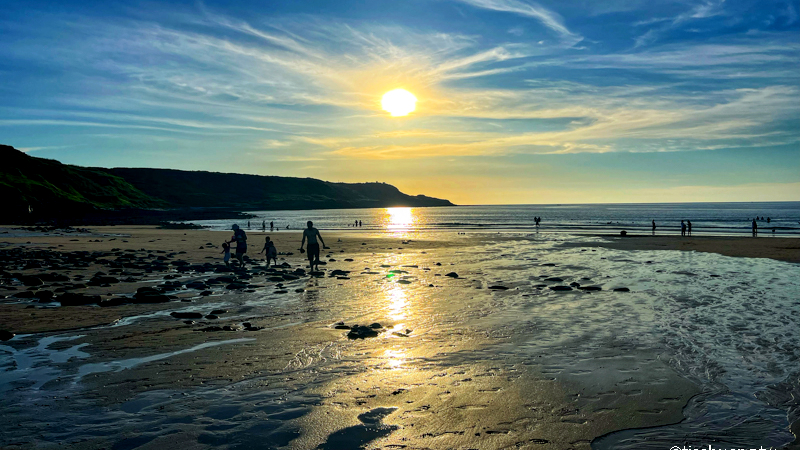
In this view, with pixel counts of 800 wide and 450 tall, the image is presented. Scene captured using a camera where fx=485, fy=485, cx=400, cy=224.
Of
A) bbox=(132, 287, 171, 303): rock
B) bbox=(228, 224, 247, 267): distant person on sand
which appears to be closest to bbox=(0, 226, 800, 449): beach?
bbox=(132, 287, 171, 303): rock

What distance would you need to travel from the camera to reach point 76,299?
1359 cm

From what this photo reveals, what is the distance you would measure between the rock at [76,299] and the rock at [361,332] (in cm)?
801

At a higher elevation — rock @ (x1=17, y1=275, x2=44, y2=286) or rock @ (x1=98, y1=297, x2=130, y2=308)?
rock @ (x1=17, y1=275, x2=44, y2=286)

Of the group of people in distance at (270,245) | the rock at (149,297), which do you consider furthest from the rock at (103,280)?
the group of people in distance at (270,245)

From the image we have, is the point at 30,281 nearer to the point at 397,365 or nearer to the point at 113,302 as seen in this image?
the point at 113,302

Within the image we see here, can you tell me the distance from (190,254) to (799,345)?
29.3 meters

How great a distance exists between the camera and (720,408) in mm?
6652

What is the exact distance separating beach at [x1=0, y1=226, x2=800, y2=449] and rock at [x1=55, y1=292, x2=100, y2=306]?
273 millimetres

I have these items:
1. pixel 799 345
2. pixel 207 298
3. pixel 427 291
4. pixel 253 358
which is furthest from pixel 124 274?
pixel 799 345

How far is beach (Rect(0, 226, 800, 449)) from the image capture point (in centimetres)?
590

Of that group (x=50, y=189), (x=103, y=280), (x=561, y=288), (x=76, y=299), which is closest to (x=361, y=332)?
(x=76, y=299)

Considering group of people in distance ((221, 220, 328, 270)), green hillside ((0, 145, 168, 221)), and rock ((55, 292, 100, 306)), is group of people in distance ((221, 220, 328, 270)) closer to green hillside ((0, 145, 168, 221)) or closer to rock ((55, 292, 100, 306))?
rock ((55, 292, 100, 306))

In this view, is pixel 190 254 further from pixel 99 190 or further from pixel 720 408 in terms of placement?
pixel 99 190

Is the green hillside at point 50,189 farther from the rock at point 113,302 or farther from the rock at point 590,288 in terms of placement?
the rock at point 590,288
